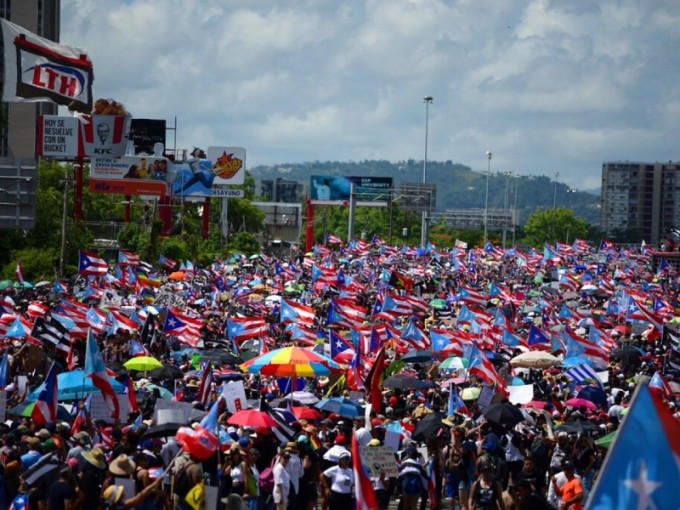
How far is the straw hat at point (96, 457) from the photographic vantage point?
13078 mm

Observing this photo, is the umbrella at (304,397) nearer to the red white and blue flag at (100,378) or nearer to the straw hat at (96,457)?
the red white and blue flag at (100,378)

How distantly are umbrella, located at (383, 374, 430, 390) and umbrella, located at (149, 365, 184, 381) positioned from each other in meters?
3.56

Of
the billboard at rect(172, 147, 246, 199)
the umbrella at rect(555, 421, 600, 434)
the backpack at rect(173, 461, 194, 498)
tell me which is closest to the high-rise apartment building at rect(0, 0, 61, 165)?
the billboard at rect(172, 147, 246, 199)

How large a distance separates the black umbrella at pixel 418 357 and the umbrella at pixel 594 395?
513 cm

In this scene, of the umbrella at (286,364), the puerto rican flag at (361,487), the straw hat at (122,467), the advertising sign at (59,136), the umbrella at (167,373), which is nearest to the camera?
the puerto rican flag at (361,487)

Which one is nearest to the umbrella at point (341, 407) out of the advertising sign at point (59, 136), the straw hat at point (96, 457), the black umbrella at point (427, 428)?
the black umbrella at point (427, 428)

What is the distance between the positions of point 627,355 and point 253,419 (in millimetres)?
16668

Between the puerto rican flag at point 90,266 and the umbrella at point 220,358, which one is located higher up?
the puerto rican flag at point 90,266

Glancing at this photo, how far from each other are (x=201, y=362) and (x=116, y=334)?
4.14 meters

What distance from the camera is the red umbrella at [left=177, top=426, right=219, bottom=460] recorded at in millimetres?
12430

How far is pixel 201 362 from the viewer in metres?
25.7

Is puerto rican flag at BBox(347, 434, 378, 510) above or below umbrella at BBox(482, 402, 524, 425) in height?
above

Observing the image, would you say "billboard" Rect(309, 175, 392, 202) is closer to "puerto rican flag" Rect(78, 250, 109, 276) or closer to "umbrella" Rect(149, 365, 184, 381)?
"puerto rican flag" Rect(78, 250, 109, 276)

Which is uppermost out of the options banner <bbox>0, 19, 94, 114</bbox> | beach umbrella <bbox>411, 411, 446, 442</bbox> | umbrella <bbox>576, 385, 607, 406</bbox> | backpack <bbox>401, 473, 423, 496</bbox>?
banner <bbox>0, 19, 94, 114</bbox>
